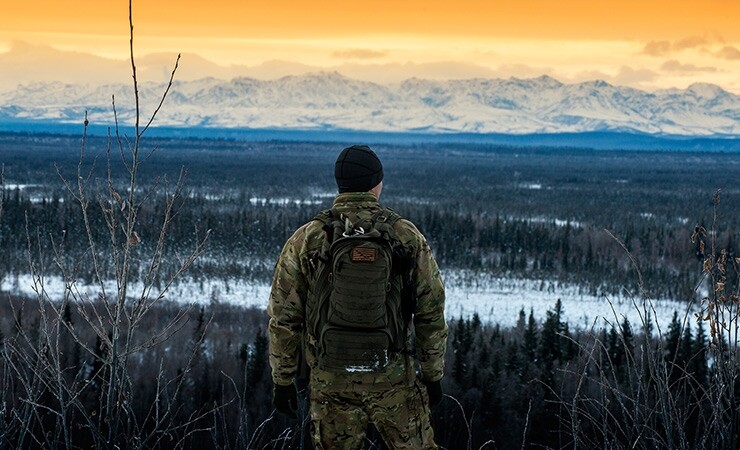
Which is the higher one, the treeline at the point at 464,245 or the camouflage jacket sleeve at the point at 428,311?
the camouflage jacket sleeve at the point at 428,311

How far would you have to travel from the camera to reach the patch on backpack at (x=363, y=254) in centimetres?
441

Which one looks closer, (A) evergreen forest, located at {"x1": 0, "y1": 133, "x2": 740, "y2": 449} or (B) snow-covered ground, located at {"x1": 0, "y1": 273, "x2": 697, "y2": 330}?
(A) evergreen forest, located at {"x1": 0, "y1": 133, "x2": 740, "y2": 449}

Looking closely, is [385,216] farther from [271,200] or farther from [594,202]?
[594,202]

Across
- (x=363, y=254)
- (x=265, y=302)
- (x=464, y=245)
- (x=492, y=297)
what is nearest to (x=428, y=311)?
(x=363, y=254)

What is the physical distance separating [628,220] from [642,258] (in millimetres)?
27107

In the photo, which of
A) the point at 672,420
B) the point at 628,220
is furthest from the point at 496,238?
the point at 672,420

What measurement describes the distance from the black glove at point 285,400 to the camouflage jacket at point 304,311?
1.8 inches

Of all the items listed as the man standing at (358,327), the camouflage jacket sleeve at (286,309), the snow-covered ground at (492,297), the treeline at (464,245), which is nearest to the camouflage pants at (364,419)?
the man standing at (358,327)

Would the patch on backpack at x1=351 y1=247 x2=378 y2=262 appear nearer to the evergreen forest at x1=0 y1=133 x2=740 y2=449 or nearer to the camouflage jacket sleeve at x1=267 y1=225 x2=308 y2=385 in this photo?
the camouflage jacket sleeve at x1=267 y1=225 x2=308 y2=385

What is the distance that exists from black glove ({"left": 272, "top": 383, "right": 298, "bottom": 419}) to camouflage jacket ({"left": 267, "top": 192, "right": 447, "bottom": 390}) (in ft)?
0.15

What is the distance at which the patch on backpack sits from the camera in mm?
4410

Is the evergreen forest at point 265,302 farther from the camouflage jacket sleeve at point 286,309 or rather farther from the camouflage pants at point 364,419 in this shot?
the camouflage jacket sleeve at point 286,309

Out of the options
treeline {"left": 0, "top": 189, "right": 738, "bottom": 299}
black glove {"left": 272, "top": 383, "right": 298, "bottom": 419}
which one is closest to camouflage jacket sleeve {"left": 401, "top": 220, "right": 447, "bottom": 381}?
black glove {"left": 272, "top": 383, "right": 298, "bottom": 419}

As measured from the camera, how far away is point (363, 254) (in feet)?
14.5
